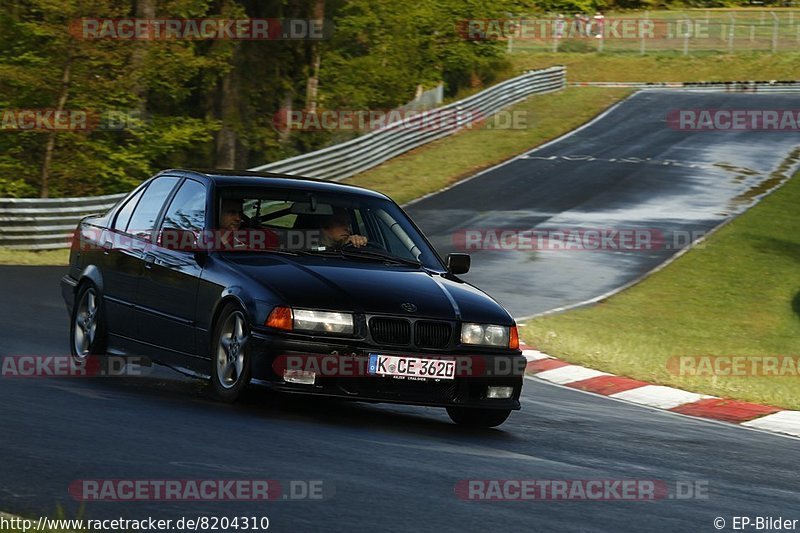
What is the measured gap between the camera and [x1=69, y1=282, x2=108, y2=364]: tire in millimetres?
10086

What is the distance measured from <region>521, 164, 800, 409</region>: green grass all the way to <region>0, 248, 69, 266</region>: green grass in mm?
7882

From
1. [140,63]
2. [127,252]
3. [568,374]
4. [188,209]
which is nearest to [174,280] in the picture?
[188,209]

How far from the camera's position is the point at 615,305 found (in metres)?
18.8

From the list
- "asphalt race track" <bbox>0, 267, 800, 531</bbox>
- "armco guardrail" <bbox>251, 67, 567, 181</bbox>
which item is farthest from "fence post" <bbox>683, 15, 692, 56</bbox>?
"asphalt race track" <bbox>0, 267, 800, 531</bbox>

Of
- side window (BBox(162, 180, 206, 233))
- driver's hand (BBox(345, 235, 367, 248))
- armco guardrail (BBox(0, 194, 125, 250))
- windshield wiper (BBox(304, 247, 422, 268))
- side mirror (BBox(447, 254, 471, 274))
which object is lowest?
armco guardrail (BBox(0, 194, 125, 250))

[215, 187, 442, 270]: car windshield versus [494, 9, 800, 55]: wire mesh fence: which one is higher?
[494, 9, 800, 55]: wire mesh fence

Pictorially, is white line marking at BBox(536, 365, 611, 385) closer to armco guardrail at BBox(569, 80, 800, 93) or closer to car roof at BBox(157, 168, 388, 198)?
car roof at BBox(157, 168, 388, 198)

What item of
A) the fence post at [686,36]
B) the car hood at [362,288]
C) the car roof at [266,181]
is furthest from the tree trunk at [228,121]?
the fence post at [686,36]

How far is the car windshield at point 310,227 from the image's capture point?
9.10m

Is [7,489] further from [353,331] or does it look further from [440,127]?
[440,127]

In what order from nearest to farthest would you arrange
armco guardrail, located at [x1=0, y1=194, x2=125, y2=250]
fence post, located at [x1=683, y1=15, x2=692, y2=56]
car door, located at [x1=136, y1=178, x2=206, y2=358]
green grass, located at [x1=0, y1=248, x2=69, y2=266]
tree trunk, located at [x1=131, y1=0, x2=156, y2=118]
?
car door, located at [x1=136, y1=178, x2=206, y2=358]
green grass, located at [x1=0, y1=248, x2=69, y2=266]
armco guardrail, located at [x1=0, y1=194, x2=125, y2=250]
tree trunk, located at [x1=131, y1=0, x2=156, y2=118]
fence post, located at [x1=683, y1=15, x2=692, y2=56]

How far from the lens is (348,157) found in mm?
31906

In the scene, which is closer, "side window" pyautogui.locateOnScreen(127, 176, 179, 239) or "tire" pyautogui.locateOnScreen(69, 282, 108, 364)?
"side window" pyautogui.locateOnScreen(127, 176, 179, 239)

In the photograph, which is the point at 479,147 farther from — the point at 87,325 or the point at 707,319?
the point at 87,325
